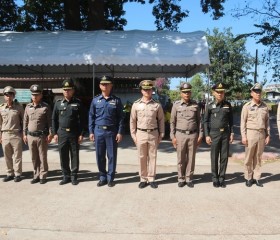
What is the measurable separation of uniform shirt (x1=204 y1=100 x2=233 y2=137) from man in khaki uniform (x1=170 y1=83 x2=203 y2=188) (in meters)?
0.18

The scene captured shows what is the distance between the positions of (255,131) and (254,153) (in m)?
0.42

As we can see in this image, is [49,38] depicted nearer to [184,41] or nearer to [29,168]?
[184,41]

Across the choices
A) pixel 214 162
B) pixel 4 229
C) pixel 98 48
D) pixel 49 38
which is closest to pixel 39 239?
pixel 4 229

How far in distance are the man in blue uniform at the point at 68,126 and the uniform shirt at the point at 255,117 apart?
2.95 meters

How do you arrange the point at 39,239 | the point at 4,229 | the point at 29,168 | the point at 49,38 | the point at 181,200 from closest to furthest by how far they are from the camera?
1. the point at 39,239
2. the point at 4,229
3. the point at 181,200
4. the point at 29,168
5. the point at 49,38

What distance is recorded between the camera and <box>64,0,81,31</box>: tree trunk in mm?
17000

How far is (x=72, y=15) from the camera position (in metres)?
17.1

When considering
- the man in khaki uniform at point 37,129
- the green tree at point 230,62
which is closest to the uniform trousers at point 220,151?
the man in khaki uniform at point 37,129

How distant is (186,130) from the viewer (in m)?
6.02

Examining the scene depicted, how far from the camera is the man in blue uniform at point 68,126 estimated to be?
6098 millimetres

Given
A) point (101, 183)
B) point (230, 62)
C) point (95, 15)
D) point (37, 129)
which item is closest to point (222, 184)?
point (101, 183)

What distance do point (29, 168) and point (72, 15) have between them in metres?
11.6

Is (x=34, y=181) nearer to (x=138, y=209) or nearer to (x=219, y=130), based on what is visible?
(x=138, y=209)

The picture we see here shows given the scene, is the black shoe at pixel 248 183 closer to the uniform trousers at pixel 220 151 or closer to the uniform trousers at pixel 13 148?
the uniform trousers at pixel 220 151
